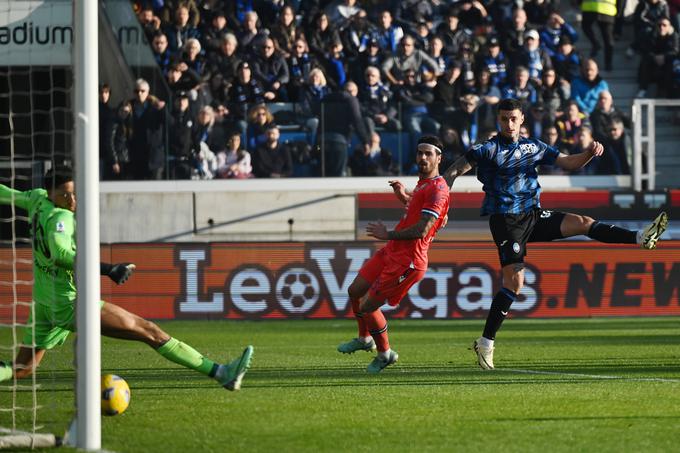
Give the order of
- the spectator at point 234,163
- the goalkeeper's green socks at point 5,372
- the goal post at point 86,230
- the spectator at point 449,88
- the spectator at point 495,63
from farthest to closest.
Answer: the spectator at point 495,63
the spectator at point 449,88
the spectator at point 234,163
the goalkeeper's green socks at point 5,372
the goal post at point 86,230

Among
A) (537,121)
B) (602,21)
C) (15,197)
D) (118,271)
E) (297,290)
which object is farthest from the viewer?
(602,21)

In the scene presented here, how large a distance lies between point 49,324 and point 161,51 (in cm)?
1404

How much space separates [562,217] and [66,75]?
13592 mm

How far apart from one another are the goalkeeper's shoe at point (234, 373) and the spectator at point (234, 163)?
12.6 meters

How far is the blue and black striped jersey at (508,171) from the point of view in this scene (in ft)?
34.9

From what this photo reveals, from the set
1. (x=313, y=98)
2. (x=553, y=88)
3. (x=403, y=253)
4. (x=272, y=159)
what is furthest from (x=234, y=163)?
(x=403, y=253)

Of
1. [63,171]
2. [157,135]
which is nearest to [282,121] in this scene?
[157,135]

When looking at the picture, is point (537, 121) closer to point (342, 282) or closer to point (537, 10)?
point (537, 10)

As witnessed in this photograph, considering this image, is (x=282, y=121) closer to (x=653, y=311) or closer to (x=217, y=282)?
(x=217, y=282)

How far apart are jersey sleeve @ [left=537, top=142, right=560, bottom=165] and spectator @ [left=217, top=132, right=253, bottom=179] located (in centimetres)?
1030

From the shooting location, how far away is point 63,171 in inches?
335

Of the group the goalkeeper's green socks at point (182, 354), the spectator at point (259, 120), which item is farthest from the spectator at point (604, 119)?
the goalkeeper's green socks at point (182, 354)

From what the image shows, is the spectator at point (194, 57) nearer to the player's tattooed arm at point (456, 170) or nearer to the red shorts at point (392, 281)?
the red shorts at point (392, 281)

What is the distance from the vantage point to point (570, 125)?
20578 millimetres
